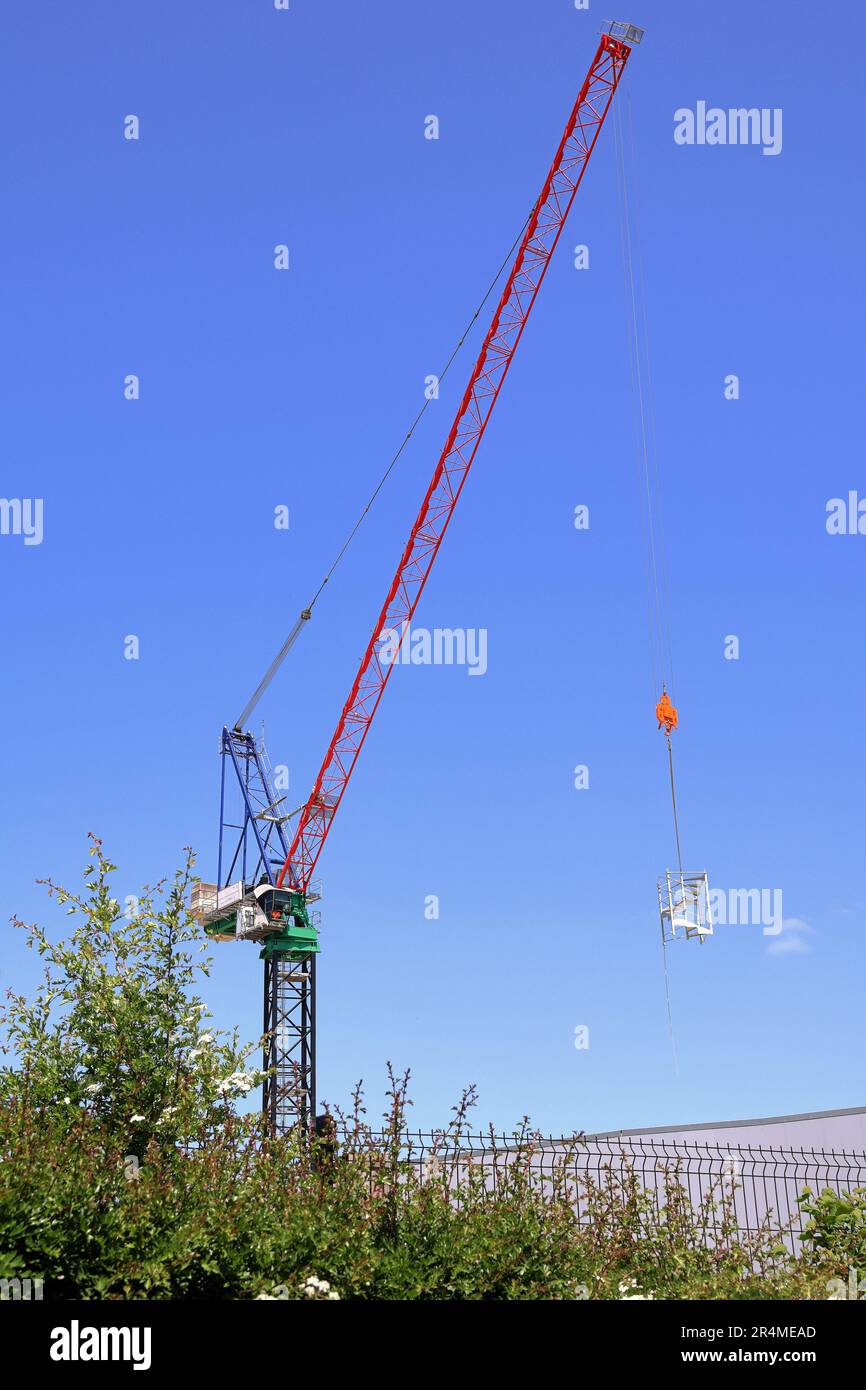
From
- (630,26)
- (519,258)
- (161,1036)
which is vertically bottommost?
(161,1036)

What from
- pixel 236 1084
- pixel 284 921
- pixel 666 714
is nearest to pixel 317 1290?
pixel 236 1084

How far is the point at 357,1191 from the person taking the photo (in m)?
12.6

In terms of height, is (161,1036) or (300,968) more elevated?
(300,968)

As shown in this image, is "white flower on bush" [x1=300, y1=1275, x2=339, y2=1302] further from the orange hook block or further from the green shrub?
the orange hook block

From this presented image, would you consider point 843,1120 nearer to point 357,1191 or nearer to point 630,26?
point 357,1191

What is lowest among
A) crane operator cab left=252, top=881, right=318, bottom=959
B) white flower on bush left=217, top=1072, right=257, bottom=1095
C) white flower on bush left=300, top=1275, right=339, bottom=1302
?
white flower on bush left=300, top=1275, right=339, bottom=1302

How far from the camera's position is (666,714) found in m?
36.5

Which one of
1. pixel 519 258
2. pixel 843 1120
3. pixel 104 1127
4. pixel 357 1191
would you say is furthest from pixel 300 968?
pixel 357 1191

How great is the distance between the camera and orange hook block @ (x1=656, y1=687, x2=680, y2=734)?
36.2 metres

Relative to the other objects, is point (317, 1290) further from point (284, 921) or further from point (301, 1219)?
point (284, 921)

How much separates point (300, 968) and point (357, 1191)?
5123 centimetres

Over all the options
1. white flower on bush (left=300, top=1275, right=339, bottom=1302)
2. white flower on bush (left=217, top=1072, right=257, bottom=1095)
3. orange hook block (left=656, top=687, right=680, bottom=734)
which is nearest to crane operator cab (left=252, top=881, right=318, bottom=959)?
orange hook block (left=656, top=687, right=680, bottom=734)
